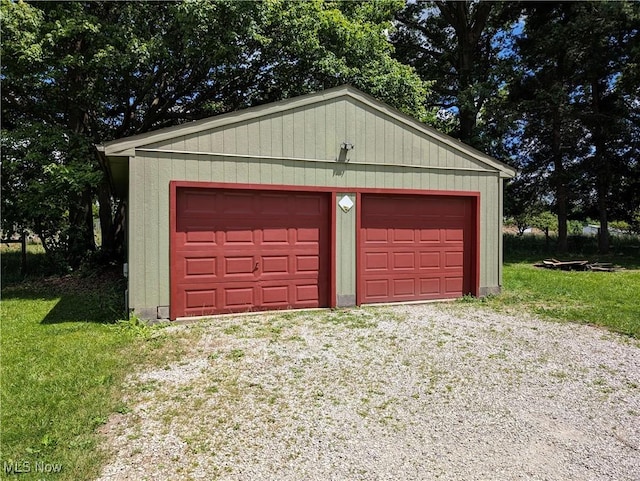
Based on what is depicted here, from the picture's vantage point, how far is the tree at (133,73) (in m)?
9.99

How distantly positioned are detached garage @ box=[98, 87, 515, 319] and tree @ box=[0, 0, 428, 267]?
4.53 meters

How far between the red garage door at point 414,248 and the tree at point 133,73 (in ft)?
18.5

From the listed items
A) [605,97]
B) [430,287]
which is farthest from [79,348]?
[605,97]

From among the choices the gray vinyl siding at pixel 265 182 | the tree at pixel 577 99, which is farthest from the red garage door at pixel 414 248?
the tree at pixel 577 99

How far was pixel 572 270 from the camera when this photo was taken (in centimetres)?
1303

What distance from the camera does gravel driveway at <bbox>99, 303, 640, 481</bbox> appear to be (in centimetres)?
265

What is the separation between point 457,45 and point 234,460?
22.0 metres

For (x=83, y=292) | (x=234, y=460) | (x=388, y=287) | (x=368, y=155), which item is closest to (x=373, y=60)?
(x=368, y=155)

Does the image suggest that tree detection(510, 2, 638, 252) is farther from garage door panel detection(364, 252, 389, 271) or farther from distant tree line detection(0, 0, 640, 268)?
garage door panel detection(364, 252, 389, 271)

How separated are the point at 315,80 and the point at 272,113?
622 centimetres

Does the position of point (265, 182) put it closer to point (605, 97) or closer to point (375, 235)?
point (375, 235)

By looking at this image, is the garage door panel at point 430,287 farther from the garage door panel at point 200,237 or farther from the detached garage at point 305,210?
the garage door panel at point 200,237

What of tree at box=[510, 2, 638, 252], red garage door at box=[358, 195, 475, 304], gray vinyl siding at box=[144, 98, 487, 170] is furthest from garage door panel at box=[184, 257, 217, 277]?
tree at box=[510, 2, 638, 252]

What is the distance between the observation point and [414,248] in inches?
309
